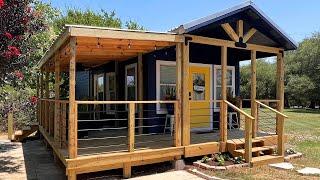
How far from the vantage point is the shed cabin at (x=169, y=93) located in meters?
7.12

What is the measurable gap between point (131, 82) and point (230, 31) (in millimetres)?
4040

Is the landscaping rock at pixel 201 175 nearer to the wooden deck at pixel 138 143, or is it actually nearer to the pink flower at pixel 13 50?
the wooden deck at pixel 138 143

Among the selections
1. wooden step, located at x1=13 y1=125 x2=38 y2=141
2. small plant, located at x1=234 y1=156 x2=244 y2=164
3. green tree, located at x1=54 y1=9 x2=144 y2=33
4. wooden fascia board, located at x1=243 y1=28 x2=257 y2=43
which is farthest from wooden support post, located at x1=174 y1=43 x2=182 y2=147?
green tree, located at x1=54 y1=9 x2=144 y2=33

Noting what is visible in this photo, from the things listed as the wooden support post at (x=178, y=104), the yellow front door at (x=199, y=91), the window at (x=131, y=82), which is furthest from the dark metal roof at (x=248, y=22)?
the window at (x=131, y=82)

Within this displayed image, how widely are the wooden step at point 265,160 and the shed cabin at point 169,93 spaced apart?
0.03 m

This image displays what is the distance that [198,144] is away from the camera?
327 inches

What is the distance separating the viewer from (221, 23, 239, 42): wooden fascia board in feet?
28.9

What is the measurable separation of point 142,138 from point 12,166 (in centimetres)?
322

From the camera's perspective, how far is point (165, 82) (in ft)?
34.7

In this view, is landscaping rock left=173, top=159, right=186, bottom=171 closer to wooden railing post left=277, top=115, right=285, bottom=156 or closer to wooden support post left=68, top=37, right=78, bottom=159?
wooden support post left=68, top=37, right=78, bottom=159

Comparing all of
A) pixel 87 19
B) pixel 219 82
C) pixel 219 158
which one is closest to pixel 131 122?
pixel 219 158

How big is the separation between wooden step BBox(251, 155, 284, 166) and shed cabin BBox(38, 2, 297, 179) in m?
0.03

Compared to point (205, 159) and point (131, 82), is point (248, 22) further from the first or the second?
point (131, 82)

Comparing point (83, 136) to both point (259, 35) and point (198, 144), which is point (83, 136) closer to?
point (198, 144)
